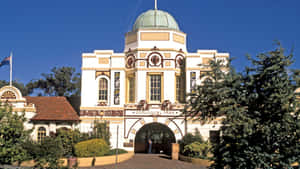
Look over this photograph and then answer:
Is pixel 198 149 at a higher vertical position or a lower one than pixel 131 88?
lower

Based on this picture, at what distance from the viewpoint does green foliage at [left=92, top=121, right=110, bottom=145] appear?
30.9 meters

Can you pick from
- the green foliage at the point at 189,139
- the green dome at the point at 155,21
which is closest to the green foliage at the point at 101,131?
the green foliage at the point at 189,139

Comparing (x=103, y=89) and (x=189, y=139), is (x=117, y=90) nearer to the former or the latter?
(x=103, y=89)

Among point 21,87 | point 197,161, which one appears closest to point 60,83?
point 21,87

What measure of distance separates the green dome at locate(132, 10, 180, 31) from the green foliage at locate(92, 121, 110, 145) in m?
10.3

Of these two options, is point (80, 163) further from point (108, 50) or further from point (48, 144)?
point (108, 50)

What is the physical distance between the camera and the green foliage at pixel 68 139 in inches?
1152

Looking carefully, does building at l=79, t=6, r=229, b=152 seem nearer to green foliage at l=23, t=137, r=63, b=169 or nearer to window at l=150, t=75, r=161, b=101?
window at l=150, t=75, r=161, b=101

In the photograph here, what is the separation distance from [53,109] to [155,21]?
41.6 feet

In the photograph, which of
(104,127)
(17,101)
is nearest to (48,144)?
(104,127)

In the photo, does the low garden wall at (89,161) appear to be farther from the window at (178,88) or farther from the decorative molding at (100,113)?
the window at (178,88)

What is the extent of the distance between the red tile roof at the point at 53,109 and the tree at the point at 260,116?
20.0 meters

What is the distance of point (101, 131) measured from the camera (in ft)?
102

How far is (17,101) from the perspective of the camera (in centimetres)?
3247
